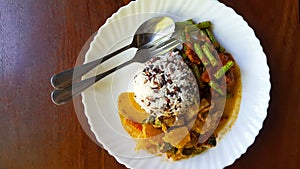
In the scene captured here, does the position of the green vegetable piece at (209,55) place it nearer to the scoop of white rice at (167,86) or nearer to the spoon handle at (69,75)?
the scoop of white rice at (167,86)

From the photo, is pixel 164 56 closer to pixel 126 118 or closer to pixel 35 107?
pixel 126 118

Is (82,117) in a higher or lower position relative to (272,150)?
higher

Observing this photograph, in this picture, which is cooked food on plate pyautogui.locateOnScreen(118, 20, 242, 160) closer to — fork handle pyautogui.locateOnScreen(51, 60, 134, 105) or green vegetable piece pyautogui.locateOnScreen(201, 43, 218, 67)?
green vegetable piece pyautogui.locateOnScreen(201, 43, 218, 67)

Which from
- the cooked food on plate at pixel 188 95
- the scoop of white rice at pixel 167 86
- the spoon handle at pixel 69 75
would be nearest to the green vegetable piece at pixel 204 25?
the cooked food on plate at pixel 188 95

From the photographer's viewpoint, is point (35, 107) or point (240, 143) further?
point (35, 107)

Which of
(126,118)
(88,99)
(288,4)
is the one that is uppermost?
(288,4)

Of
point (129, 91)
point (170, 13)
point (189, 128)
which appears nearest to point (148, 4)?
point (170, 13)

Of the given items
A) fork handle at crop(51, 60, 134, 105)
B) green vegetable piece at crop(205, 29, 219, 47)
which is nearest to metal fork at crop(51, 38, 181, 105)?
fork handle at crop(51, 60, 134, 105)
